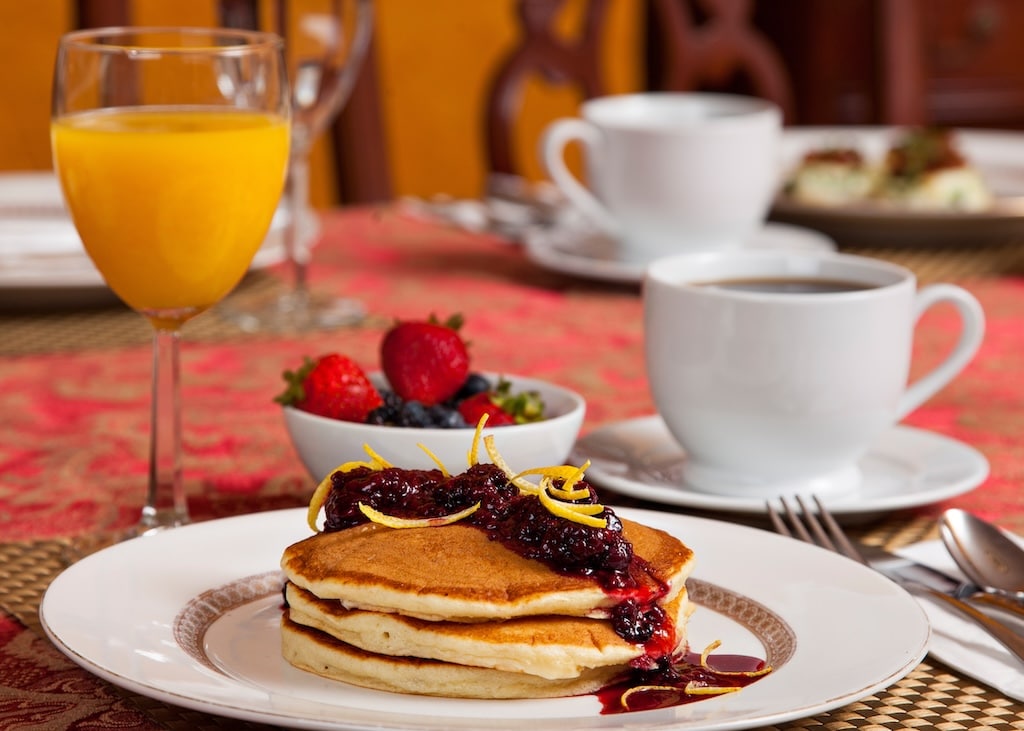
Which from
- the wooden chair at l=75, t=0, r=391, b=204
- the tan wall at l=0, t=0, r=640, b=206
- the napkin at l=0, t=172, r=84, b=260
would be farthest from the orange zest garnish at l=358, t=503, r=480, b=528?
the tan wall at l=0, t=0, r=640, b=206

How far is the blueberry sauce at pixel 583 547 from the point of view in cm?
74

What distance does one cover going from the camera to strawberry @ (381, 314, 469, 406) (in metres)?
1.08

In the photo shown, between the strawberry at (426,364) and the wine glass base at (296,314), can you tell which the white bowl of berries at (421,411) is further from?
the wine glass base at (296,314)

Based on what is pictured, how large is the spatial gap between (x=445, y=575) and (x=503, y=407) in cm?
35

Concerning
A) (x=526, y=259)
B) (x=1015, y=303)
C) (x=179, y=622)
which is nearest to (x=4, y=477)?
(x=179, y=622)

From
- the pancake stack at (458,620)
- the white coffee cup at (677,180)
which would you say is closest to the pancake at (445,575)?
the pancake stack at (458,620)

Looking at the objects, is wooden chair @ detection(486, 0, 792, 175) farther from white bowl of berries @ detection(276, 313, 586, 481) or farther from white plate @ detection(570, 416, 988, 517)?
white bowl of berries @ detection(276, 313, 586, 481)

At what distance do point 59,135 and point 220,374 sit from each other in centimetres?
44

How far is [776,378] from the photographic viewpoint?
3.58 feet

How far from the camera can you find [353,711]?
685 mm

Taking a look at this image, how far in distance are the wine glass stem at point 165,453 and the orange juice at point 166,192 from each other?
0.06m

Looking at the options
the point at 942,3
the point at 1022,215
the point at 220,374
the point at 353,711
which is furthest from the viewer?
the point at 942,3

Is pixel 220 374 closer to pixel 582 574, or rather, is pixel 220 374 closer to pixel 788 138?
pixel 582 574

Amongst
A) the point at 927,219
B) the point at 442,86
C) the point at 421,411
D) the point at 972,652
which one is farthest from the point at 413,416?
the point at 442,86
